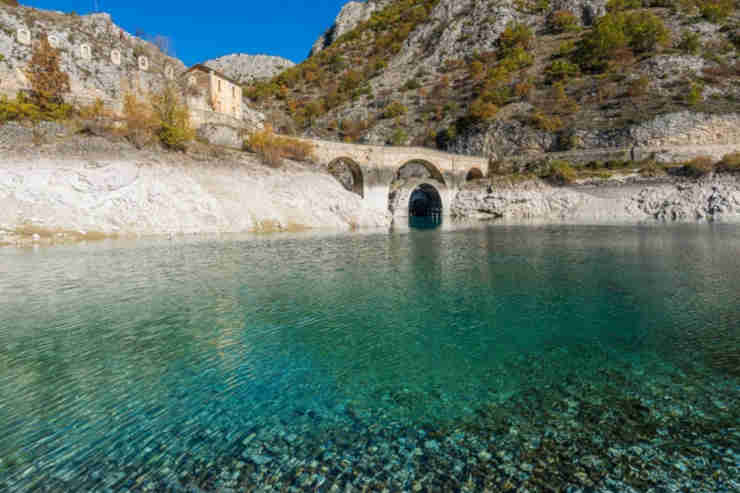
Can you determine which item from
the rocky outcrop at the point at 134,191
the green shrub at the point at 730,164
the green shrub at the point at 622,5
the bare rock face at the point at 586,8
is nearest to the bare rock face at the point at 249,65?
the bare rock face at the point at 586,8

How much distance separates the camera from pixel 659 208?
153 ft

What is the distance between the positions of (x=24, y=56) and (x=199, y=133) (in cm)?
2466

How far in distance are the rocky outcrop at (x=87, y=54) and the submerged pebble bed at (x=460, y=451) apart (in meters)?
42.1

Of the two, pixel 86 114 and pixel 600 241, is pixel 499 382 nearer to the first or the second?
pixel 600 241

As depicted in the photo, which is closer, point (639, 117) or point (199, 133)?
point (199, 133)

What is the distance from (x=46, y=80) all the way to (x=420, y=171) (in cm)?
5306

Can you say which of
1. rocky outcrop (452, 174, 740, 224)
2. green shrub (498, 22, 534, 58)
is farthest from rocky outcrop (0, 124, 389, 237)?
green shrub (498, 22, 534, 58)

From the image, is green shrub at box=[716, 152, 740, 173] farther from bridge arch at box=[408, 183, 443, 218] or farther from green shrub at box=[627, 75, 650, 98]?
bridge arch at box=[408, 183, 443, 218]

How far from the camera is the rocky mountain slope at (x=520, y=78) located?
60656mm

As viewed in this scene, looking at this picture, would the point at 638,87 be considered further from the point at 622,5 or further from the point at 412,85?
the point at 412,85

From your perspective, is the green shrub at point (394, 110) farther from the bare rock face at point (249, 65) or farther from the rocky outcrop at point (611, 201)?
the bare rock face at point (249, 65)

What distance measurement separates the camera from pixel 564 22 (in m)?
89.2

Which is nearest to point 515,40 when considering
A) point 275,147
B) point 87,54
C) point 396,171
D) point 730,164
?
point 730,164

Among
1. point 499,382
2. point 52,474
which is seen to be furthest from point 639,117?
point 52,474
